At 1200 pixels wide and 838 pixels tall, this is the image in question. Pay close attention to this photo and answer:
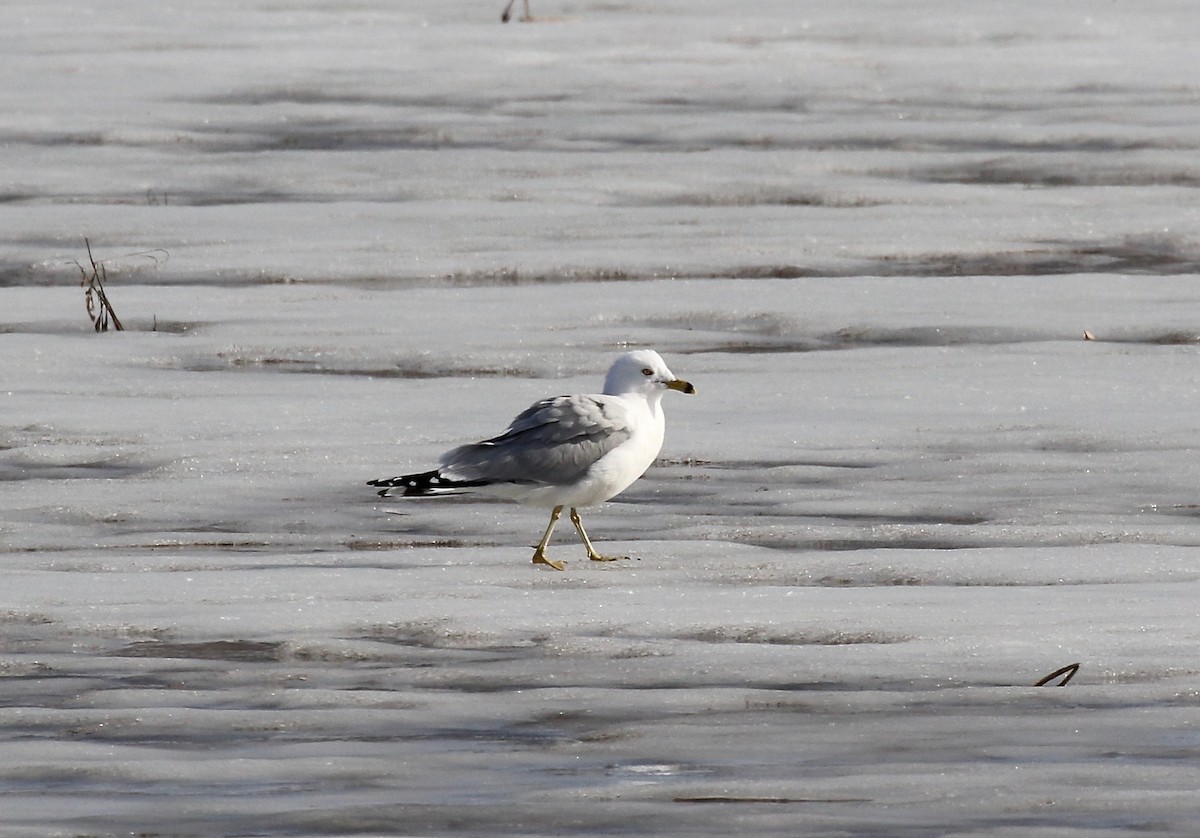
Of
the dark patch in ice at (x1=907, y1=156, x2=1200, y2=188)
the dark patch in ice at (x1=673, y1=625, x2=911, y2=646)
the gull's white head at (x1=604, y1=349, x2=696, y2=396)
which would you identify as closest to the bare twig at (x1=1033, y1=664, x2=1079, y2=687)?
the dark patch in ice at (x1=673, y1=625, x2=911, y2=646)

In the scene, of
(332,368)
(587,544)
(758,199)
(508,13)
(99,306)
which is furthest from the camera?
(508,13)

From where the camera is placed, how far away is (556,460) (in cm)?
554

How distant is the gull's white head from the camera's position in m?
5.83

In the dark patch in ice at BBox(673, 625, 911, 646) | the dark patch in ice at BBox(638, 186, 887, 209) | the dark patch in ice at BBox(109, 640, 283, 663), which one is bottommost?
the dark patch in ice at BBox(109, 640, 283, 663)

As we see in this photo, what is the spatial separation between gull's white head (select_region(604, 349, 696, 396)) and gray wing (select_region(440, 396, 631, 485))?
0.18m

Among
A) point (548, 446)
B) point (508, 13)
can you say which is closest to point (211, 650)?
point (548, 446)

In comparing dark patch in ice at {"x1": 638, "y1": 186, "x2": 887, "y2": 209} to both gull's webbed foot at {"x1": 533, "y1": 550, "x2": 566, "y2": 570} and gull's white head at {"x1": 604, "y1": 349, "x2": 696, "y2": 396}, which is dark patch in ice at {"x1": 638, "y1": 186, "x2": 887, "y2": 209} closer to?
gull's white head at {"x1": 604, "y1": 349, "x2": 696, "y2": 396}

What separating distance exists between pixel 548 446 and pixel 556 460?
44 millimetres

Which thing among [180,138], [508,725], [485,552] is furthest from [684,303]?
[508,725]

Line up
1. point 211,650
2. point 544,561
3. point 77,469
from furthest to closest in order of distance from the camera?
point 77,469 → point 544,561 → point 211,650

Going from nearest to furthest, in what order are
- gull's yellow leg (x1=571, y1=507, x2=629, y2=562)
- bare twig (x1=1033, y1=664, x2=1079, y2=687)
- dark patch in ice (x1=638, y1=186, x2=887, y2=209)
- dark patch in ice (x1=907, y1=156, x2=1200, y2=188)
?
bare twig (x1=1033, y1=664, x2=1079, y2=687)
gull's yellow leg (x1=571, y1=507, x2=629, y2=562)
dark patch in ice (x1=638, y1=186, x2=887, y2=209)
dark patch in ice (x1=907, y1=156, x2=1200, y2=188)

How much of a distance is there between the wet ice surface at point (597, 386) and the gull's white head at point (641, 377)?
1.31ft

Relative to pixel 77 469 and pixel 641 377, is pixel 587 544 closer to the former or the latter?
pixel 641 377

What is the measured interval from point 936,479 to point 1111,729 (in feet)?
6.76
